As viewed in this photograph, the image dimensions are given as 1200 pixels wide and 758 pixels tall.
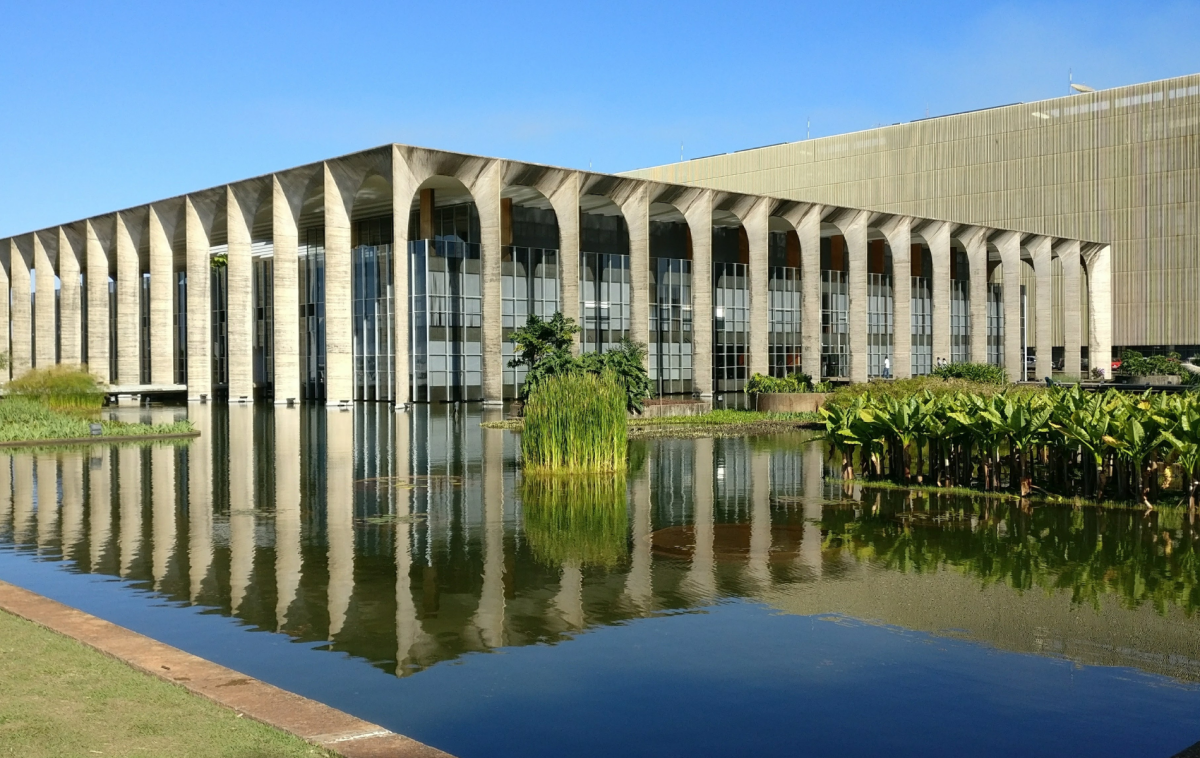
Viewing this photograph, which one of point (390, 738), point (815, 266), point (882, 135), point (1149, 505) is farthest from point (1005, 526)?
point (882, 135)

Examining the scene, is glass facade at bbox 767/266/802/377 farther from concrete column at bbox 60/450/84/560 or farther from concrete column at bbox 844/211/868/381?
concrete column at bbox 60/450/84/560

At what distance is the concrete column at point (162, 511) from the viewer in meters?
9.84

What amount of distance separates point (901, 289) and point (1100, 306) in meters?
22.8

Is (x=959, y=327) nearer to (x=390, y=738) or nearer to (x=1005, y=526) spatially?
(x=1005, y=526)

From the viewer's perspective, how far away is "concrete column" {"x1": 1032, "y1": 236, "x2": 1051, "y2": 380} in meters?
69.4

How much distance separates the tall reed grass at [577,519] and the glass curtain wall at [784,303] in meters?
48.2

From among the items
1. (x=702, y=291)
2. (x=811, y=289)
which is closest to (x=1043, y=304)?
(x=811, y=289)

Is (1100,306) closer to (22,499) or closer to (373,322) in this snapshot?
(373,322)

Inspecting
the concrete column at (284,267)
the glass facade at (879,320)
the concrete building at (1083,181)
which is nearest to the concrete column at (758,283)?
the glass facade at (879,320)

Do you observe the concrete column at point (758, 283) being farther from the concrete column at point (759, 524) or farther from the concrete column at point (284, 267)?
the concrete column at point (759, 524)


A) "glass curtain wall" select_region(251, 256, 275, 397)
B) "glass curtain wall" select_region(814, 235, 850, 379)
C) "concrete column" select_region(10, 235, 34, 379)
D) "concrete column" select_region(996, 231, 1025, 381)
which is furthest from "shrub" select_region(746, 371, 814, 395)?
"concrete column" select_region(10, 235, 34, 379)

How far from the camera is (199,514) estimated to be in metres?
13.2

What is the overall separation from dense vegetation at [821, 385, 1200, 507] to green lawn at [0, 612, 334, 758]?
36.5 ft

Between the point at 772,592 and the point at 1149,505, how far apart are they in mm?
6772
